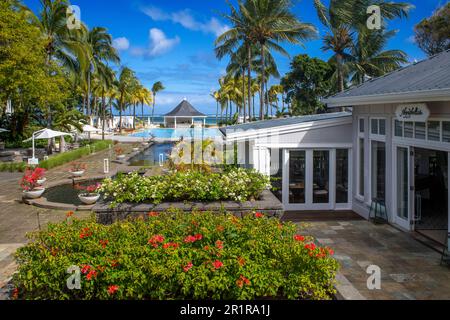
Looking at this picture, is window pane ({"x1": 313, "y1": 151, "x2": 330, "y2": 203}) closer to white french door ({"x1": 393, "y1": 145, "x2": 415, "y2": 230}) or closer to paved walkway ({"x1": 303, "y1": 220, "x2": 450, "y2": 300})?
paved walkway ({"x1": 303, "y1": 220, "x2": 450, "y2": 300})

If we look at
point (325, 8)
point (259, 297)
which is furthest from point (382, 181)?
point (325, 8)

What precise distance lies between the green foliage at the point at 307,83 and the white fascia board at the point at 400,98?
42.8 m

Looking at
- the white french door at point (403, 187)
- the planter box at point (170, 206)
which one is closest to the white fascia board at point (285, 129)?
the white french door at point (403, 187)

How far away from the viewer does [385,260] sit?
7.76 meters

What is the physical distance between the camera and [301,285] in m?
4.69

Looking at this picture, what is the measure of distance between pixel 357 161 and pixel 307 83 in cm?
4511

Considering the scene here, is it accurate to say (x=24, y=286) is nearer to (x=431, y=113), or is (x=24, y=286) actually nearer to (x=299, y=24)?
(x=431, y=113)

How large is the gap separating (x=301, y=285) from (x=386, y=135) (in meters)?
7.03

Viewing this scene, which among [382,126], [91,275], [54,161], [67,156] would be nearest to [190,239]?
[91,275]

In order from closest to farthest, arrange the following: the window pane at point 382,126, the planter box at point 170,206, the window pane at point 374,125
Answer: the planter box at point 170,206 → the window pane at point 382,126 → the window pane at point 374,125

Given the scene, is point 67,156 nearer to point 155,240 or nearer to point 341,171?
point 341,171

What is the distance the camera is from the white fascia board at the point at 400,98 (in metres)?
7.14

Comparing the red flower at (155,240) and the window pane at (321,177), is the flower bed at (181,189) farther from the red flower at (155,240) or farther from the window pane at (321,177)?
the window pane at (321,177)
